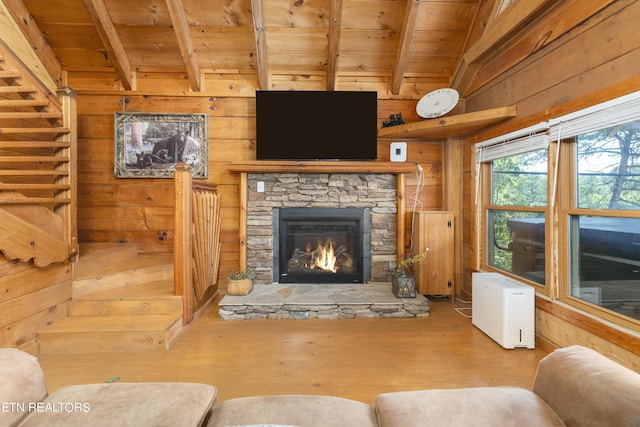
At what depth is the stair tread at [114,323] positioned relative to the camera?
2363 millimetres

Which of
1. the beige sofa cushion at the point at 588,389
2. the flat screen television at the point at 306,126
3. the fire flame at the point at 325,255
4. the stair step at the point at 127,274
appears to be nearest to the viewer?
the beige sofa cushion at the point at 588,389

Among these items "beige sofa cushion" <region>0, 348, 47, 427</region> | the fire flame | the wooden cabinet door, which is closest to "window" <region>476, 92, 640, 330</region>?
the wooden cabinet door

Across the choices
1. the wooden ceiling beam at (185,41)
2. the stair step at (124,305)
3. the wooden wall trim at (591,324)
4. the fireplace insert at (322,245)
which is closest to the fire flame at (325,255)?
the fireplace insert at (322,245)

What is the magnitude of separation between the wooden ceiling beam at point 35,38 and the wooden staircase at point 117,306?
1872 millimetres

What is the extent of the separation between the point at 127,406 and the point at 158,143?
3.09 meters

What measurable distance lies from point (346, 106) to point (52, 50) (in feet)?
10.2

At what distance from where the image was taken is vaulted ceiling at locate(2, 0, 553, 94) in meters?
3.00

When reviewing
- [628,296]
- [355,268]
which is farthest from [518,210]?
[355,268]

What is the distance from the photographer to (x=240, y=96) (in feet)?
11.7

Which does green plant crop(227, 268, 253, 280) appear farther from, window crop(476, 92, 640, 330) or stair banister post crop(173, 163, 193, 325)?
window crop(476, 92, 640, 330)

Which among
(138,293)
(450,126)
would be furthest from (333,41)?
Result: (138,293)

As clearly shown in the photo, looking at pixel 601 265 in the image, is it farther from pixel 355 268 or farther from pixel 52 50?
pixel 52 50

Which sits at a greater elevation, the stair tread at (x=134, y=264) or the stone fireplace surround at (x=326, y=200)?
the stone fireplace surround at (x=326, y=200)

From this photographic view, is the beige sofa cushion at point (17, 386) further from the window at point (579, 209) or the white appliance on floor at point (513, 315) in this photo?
the window at point (579, 209)
